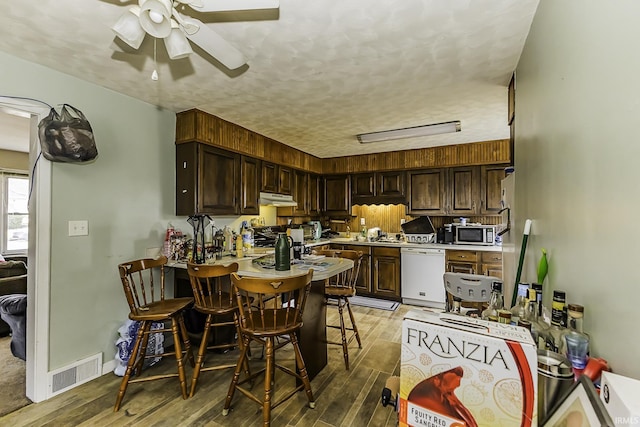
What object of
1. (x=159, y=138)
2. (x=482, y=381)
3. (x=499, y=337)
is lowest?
(x=482, y=381)

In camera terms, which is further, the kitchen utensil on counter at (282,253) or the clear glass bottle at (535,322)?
the kitchen utensil on counter at (282,253)

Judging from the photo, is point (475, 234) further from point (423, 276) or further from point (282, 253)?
point (282, 253)

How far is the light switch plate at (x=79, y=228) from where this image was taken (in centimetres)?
226

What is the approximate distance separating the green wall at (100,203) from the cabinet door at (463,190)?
3883 mm

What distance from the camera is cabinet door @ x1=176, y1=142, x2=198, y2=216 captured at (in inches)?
115

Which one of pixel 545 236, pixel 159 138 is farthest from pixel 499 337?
pixel 159 138

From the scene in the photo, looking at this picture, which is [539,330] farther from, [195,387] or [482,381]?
[195,387]

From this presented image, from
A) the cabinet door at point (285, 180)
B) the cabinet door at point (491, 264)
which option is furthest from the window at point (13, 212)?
the cabinet door at point (491, 264)

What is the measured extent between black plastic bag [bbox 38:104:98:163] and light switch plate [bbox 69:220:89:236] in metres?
0.50

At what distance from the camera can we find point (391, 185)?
15.8 feet

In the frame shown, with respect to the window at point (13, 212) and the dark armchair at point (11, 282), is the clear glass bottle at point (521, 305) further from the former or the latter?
the window at point (13, 212)

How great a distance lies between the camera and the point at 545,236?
134cm

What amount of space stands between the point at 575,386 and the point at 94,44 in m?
2.72

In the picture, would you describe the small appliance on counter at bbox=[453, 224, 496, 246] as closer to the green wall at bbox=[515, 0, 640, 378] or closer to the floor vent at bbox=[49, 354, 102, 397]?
the green wall at bbox=[515, 0, 640, 378]
